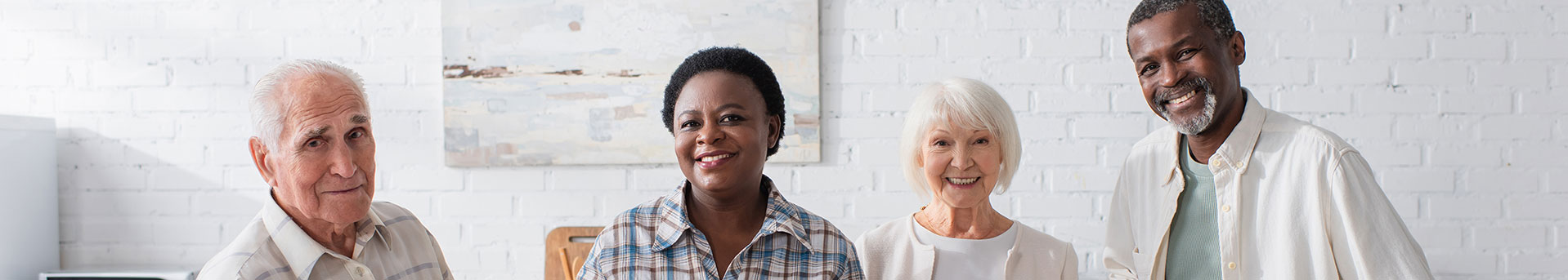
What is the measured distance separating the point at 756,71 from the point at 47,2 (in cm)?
311

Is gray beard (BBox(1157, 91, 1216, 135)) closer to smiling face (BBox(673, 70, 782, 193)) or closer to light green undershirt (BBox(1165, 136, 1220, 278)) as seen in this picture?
light green undershirt (BBox(1165, 136, 1220, 278))

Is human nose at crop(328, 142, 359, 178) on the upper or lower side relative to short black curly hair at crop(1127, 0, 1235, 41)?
lower

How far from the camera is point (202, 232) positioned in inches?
125

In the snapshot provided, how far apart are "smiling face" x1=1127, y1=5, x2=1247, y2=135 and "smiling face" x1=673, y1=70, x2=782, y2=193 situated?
0.86 meters

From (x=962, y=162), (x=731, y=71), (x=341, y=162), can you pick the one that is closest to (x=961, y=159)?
(x=962, y=162)

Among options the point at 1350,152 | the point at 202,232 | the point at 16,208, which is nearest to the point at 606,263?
the point at 1350,152

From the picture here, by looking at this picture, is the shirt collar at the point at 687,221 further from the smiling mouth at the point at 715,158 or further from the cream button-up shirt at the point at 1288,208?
the cream button-up shirt at the point at 1288,208

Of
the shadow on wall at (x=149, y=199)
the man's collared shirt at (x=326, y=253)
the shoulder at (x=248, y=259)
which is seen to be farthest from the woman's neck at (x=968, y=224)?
the shadow on wall at (x=149, y=199)

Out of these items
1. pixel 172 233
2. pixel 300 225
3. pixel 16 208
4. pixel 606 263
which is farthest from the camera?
pixel 172 233

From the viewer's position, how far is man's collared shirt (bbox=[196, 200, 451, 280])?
1.34 metres

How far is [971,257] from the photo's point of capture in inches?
74.0

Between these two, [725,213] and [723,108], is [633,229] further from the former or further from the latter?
[723,108]

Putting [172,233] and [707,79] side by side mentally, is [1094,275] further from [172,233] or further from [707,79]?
[172,233]

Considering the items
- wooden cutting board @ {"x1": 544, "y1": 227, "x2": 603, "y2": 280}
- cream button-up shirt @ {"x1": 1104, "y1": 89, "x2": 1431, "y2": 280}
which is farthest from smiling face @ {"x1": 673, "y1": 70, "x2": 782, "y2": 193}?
wooden cutting board @ {"x1": 544, "y1": 227, "x2": 603, "y2": 280}
